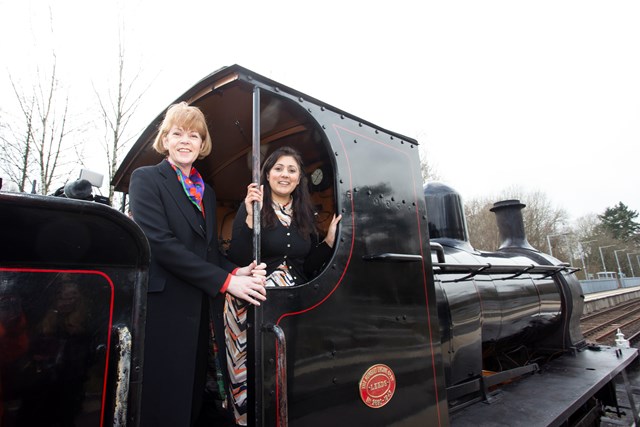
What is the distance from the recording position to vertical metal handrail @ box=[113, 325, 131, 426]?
38.0 inches

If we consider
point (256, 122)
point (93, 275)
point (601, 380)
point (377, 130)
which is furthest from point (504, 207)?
point (93, 275)

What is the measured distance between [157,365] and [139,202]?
65 cm

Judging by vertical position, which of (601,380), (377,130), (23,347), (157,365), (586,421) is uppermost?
(377,130)

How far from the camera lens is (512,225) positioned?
576 cm

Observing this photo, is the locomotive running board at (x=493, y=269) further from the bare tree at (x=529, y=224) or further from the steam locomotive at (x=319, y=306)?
the bare tree at (x=529, y=224)

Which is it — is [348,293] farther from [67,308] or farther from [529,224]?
[529,224]

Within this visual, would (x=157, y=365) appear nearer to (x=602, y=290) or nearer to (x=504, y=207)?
(x=504, y=207)

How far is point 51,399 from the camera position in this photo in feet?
2.84

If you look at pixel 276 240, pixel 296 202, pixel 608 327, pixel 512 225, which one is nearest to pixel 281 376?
pixel 276 240

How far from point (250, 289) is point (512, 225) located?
17.8ft

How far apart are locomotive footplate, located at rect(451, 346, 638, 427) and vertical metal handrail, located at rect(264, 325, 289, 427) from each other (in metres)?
1.77

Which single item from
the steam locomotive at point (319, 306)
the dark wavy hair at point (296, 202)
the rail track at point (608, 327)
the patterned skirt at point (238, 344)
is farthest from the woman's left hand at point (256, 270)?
the rail track at point (608, 327)

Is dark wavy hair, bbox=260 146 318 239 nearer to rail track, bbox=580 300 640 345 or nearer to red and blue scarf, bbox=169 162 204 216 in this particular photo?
red and blue scarf, bbox=169 162 204 216

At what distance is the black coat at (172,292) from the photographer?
55.2 inches
